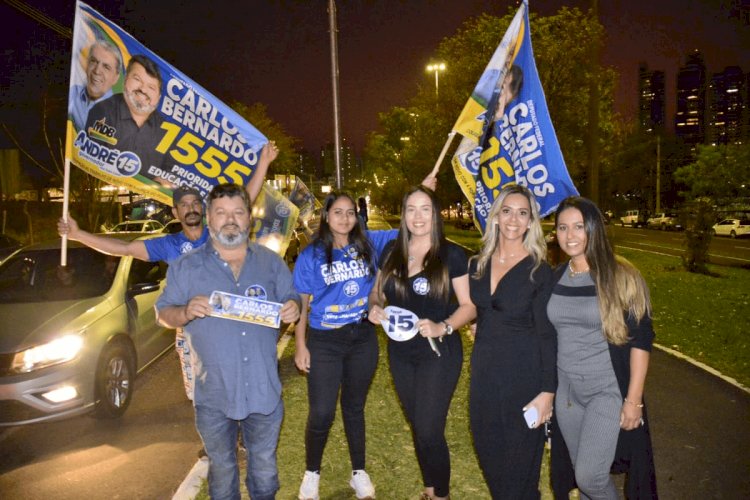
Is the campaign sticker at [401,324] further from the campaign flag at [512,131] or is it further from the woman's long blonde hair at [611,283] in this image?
the campaign flag at [512,131]

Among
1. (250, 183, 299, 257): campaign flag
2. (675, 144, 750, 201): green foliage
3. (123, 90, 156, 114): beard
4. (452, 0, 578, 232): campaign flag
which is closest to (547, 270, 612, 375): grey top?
(452, 0, 578, 232): campaign flag

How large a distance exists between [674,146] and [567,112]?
73.0 m

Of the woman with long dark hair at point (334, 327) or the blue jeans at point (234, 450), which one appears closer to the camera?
the blue jeans at point (234, 450)

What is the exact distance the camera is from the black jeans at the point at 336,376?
3938 millimetres

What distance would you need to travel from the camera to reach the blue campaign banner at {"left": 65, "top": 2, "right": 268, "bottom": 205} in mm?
5086

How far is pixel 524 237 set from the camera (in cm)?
364

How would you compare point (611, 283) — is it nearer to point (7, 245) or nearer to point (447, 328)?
point (447, 328)

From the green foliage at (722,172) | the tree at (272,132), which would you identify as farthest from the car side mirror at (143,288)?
the green foliage at (722,172)

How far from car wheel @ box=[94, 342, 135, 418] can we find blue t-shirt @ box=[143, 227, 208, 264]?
1.40 metres

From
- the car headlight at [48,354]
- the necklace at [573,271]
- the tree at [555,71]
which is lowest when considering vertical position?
the car headlight at [48,354]

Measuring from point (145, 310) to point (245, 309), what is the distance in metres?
4.10

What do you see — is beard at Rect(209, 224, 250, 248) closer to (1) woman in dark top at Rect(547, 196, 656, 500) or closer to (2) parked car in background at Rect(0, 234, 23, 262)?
(1) woman in dark top at Rect(547, 196, 656, 500)

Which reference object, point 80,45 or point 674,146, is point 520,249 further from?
point 674,146

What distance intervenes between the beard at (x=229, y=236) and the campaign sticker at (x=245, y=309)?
0.33 metres
